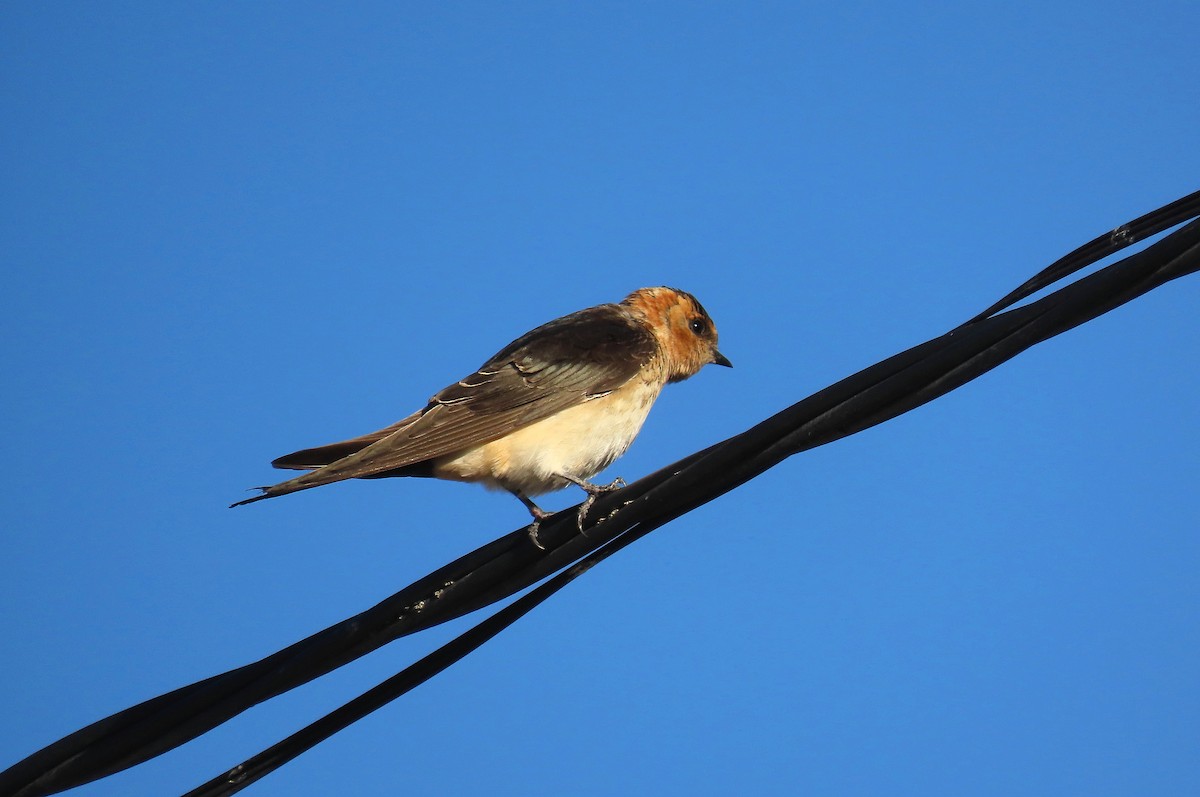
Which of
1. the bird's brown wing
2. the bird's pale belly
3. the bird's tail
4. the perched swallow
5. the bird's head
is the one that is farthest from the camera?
the bird's head

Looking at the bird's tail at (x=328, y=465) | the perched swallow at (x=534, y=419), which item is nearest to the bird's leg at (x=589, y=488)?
the perched swallow at (x=534, y=419)

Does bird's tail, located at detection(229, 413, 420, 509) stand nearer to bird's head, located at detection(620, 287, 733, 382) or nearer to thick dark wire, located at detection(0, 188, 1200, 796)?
thick dark wire, located at detection(0, 188, 1200, 796)

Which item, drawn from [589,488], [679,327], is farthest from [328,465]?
[679,327]

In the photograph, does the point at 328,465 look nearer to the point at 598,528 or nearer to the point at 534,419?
the point at 534,419

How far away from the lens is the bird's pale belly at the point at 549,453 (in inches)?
288

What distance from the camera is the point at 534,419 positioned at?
7.41 meters

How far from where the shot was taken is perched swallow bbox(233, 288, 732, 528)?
677 cm

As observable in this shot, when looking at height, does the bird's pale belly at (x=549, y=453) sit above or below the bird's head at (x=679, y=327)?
below

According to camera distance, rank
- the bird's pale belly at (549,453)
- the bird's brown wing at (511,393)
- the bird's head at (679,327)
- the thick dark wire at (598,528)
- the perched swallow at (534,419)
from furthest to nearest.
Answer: the bird's head at (679,327), the bird's pale belly at (549,453), the perched swallow at (534,419), the bird's brown wing at (511,393), the thick dark wire at (598,528)

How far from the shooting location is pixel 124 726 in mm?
4344

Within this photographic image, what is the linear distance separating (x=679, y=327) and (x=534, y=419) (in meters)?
2.33

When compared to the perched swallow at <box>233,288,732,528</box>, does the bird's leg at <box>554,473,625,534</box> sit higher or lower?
lower

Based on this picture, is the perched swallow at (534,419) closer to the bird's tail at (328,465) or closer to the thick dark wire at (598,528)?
the bird's tail at (328,465)

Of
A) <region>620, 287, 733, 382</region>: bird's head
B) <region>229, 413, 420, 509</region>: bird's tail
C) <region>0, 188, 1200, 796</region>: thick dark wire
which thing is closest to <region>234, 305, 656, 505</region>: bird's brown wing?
<region>229, 413, 420, 509</region>: bird's tail
